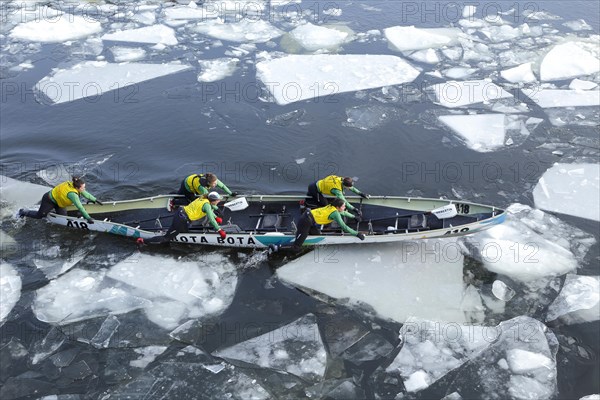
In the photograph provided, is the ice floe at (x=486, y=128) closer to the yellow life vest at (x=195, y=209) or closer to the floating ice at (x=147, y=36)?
the yellow life vest at (x=195, y=209)

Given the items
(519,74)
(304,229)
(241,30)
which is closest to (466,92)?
(519,74)

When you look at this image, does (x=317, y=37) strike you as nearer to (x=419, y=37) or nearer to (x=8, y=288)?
(x=419, y=37)

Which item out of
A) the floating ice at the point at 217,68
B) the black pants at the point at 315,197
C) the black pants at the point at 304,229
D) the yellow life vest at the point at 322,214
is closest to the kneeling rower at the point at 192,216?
the black pants at the point at 304,229

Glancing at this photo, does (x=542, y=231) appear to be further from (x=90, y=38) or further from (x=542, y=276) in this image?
(x=90, y=38)

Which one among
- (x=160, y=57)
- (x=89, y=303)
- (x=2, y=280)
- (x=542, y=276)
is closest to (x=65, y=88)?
(x=160, y=57)

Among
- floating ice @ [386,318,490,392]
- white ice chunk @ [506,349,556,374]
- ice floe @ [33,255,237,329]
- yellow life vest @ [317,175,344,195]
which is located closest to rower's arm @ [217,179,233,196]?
ice floe @ [33,255,237,329]
